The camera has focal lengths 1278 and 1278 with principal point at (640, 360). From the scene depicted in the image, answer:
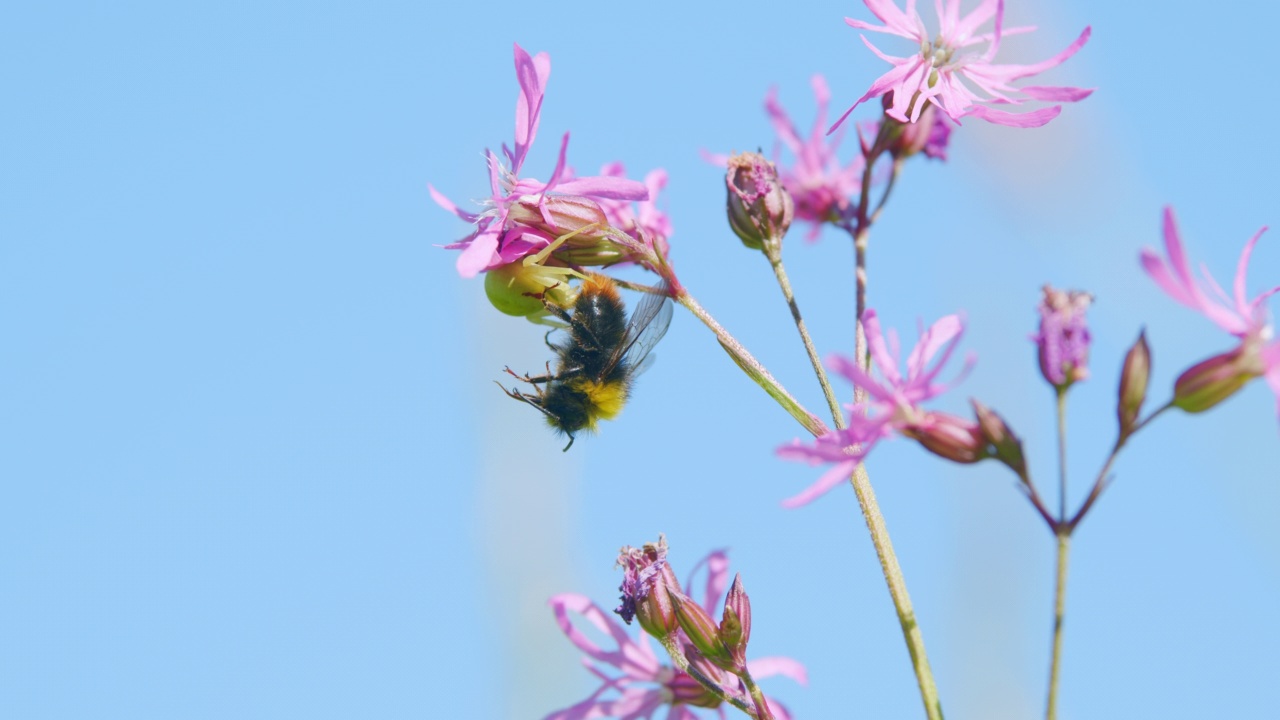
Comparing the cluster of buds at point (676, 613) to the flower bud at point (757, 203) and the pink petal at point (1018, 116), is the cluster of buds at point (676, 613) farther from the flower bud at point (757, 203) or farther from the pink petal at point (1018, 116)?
the pink petal at point (1018, 116)

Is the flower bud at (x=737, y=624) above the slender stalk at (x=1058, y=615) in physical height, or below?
above

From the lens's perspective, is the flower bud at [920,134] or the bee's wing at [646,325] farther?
the flower bud at [920,134]

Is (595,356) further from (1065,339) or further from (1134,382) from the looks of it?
(1134,382)

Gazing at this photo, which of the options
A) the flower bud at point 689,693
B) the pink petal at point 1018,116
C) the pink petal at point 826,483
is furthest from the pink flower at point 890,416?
the flower bud at point 689,693

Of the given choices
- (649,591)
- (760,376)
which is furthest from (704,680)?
(760,376)

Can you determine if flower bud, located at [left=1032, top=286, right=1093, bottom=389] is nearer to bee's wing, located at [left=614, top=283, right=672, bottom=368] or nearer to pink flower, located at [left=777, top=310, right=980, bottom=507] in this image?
pink flower, located at [left=777, top=310, right=980, bottom=507]
